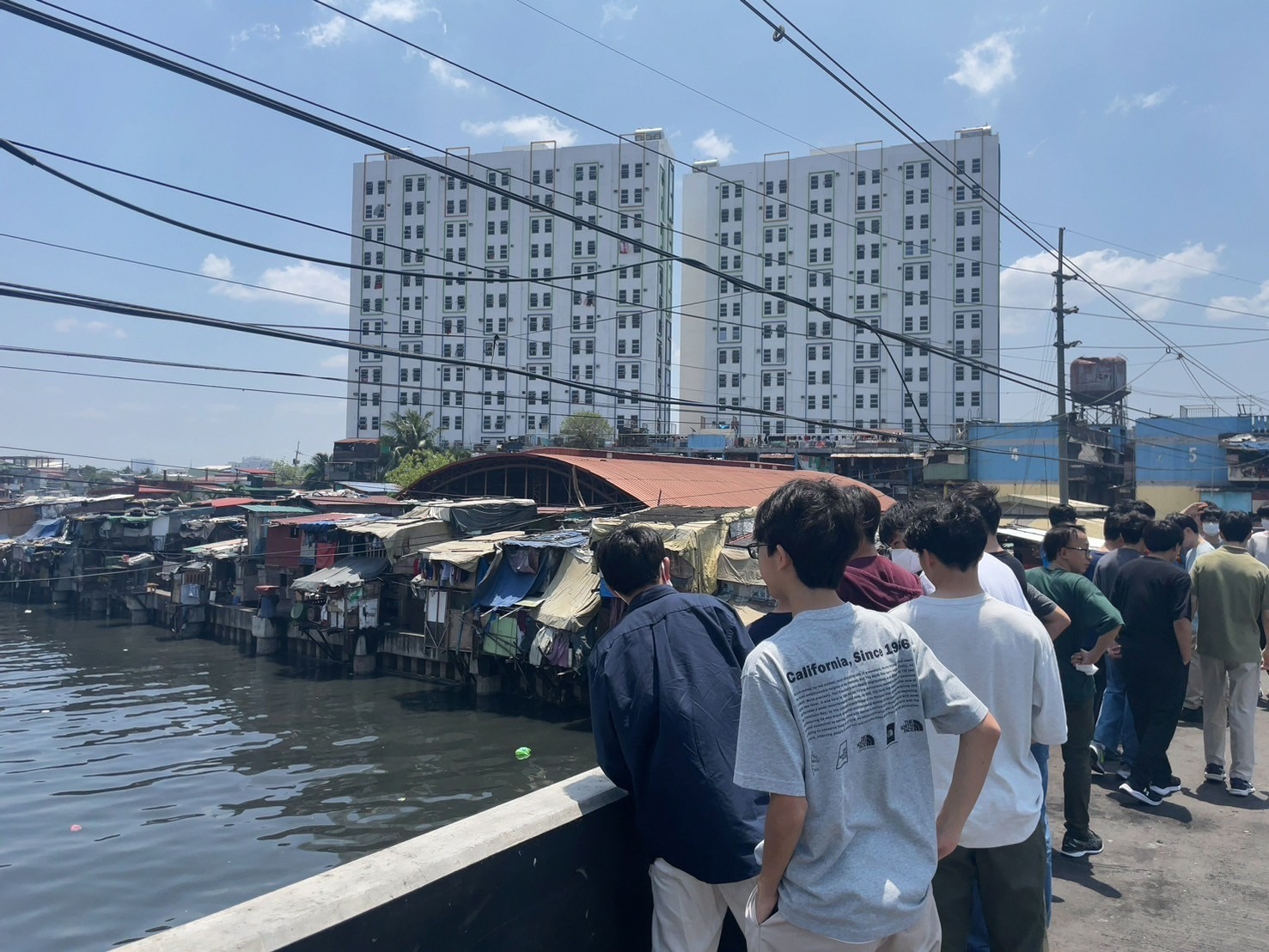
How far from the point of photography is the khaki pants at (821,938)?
6.76ft

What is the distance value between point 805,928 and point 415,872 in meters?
1.13

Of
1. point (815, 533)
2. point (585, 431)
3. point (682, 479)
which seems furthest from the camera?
point (585, 431)

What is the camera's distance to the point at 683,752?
2.71 m

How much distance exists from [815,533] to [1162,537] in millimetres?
4921

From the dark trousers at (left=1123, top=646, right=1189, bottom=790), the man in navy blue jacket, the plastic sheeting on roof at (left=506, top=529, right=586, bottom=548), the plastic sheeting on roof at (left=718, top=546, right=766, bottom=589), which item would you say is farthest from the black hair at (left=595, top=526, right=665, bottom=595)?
the plastic sheeting on roof at (left=506, top=529, right=586, bottom=548)

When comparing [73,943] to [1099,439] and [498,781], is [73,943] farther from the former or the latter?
[1099,439]

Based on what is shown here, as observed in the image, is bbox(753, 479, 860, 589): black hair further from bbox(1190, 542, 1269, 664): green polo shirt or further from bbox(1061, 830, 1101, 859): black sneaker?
bbox(1190, 542, 1269, 664): green polo shirt

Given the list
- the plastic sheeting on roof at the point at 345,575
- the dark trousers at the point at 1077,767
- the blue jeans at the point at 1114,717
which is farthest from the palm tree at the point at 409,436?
the dark trousers at the point at 1077,767

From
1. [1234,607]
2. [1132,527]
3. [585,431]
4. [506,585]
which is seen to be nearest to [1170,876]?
[1234,607]

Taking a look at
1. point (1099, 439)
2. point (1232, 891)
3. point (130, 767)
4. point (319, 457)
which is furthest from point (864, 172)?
point (1232, 891)

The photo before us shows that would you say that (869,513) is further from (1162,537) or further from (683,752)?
(1162,537)

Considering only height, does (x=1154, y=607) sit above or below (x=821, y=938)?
above

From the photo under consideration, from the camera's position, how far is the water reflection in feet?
42.1

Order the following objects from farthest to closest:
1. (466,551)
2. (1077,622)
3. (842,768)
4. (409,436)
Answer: (409,436) → (466,551) → (1077,622) → (842,768)
